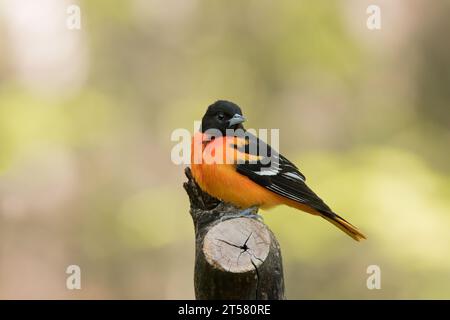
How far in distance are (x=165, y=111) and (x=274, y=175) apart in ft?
19.0

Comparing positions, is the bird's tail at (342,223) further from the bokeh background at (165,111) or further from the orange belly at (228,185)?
the bokeh background at (165,111)

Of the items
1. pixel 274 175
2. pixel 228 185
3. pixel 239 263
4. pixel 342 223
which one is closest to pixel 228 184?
pixel 228 185

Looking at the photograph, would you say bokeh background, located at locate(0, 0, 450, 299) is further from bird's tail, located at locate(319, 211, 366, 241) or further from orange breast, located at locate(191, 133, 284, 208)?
orange breast, located at locate(191, 133, 284, 208)

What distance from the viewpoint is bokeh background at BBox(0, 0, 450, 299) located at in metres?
9.59

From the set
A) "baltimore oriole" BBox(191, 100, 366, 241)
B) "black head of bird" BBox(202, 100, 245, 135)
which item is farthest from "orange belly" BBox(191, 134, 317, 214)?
"black head of bird" BBox(202, 100, 245, 135)

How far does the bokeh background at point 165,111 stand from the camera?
9.59m

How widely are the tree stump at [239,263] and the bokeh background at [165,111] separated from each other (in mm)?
4666

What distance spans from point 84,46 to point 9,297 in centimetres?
408

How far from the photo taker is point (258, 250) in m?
4.32

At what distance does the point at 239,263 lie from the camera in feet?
13.9

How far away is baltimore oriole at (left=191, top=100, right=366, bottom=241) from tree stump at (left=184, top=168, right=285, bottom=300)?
0.79 m

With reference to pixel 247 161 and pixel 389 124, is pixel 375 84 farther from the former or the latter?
pixel 247 161

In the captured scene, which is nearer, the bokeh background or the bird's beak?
the bird's beak

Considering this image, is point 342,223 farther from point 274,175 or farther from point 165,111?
point 165,111
